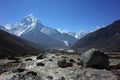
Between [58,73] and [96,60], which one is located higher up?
[96,60]

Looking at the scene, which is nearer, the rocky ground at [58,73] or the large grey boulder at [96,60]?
the rocky ground at [58,73]

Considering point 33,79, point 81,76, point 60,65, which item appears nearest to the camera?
point 33,79

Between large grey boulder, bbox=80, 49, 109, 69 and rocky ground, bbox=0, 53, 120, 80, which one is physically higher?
large grey boulder, bbox=80, 49, 109, 69

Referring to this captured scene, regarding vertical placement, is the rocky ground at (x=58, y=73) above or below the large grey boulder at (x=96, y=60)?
below

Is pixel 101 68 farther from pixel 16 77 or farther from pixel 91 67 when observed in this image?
pixel 16 77

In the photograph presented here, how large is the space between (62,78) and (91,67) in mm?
10073

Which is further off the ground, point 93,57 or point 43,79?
point 93,57

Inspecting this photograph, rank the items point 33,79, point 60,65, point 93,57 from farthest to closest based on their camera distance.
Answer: point 60,65, point 93,57, point 33,79

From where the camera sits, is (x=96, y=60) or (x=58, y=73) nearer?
(x=58, y=73)

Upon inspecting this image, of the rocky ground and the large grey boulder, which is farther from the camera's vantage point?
the large grey boulder

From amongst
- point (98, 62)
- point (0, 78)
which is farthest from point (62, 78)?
point (98, 62)

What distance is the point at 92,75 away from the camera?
29.9m

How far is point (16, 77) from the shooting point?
93.2 ft

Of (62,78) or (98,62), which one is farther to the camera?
(98,62)
